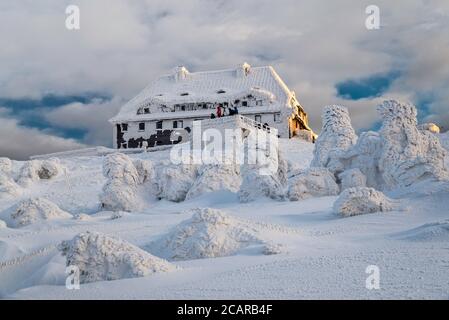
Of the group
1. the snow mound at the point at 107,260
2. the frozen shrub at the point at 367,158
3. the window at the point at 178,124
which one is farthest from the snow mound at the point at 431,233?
the window at the point at 178,124

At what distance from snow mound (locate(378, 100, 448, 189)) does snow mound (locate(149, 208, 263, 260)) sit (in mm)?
9815

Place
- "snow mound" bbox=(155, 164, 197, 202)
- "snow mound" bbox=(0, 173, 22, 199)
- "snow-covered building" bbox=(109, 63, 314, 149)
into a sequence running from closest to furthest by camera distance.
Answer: "snow mound" bbox=(155, 164, 197, 202), "snow mound" bbox=(0, 173, 22, 199), "snow-covered building" bbox=(109, 63, 314, 149)

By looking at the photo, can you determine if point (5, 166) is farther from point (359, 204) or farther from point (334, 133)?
point (359, 204)

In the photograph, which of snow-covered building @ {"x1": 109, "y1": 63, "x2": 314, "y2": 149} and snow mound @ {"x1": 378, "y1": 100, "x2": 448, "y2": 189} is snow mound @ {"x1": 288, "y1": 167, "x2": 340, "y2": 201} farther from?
snow-covered building @ {"x1": 109, "y1": 63, "x2": 314, "y2": 149}

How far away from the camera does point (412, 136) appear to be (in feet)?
68.0

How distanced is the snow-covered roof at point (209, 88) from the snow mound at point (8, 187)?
2431 centimetres

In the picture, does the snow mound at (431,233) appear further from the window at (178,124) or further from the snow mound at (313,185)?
the window at (178,124)

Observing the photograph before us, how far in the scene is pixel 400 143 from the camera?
20.9 m

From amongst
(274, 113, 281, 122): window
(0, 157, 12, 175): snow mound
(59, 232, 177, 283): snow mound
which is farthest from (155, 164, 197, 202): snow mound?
(274, 113, 281, 122): window

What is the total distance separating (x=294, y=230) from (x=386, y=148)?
29.2ft

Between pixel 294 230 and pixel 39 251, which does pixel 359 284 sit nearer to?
pixel 294 230

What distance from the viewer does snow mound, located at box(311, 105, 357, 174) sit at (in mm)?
26531

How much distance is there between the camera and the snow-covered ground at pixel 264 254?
25.9ft
